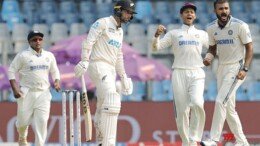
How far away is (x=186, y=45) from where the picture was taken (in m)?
11.9

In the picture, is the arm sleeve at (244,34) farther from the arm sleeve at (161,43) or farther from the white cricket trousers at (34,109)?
the white cricket trousers at (34,109)

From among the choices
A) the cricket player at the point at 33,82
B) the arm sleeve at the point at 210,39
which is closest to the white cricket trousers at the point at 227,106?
the arm sleeve at the point at 210,39

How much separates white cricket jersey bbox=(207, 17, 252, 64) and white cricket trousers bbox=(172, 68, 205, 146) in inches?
15.9

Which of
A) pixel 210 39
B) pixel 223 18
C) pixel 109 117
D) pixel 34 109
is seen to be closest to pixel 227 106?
pixel 210 39

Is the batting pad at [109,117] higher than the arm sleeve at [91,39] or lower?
lower

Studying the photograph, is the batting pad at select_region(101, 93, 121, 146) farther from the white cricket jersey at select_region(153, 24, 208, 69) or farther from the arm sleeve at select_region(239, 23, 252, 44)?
the arm sleeve at select_region(239, 23, 252, 44)

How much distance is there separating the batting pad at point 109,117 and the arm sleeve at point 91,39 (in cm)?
53

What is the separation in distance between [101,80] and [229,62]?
1499 millimetres

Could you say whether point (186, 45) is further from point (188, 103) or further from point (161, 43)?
point (188, 103)

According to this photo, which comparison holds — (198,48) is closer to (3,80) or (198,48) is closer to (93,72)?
(93,72)

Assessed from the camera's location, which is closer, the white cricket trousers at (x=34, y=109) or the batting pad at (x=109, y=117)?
the batting pad at (x=109, y=117)

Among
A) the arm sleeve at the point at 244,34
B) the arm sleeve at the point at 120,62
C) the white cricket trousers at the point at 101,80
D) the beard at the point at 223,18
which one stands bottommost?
the white cricket trousers at the point at 101,80

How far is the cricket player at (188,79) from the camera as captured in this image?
38.4 feet

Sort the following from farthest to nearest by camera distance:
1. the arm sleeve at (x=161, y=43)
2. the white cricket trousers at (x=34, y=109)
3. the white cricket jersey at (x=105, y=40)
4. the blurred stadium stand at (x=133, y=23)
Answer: the blurred stadium stand at (x=133, y=23), the white cricket trousers at (x=34, y=109), the arm sleeve at (x=161, y=43), the white cricket jersey at (x=105, y=40)
